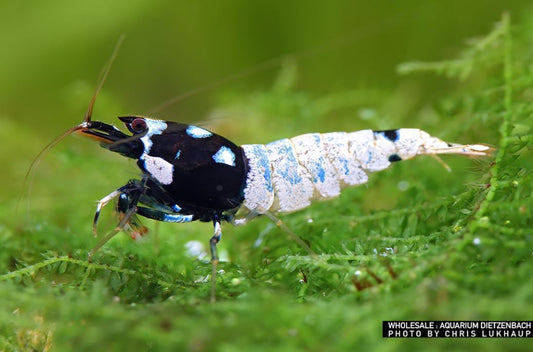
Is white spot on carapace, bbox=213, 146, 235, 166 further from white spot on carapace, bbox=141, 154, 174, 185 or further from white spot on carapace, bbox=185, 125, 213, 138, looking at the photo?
white spot on carapace, bbox=141, 154, 174, 185

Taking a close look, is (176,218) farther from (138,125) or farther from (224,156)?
(138,125)

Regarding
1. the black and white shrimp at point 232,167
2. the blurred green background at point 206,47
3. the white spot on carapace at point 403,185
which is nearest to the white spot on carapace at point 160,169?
the black and white shrimp at point 232,167

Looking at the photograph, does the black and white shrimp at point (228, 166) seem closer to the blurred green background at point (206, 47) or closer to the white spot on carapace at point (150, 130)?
the white spot on carapace at point (150, 130)

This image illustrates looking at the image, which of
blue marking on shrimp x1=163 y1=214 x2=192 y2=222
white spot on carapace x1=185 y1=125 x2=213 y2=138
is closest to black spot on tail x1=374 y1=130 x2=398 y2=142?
white spot on carapace x1=185 y1=125 x2=213 y2=138

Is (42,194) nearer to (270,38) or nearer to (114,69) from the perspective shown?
(114,69)

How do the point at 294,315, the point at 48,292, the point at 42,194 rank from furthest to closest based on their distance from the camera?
1. the point at 42,194
2. the point at 48,292
3. the point at 294,315

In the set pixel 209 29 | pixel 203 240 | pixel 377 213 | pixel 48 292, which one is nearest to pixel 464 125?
pixel 377 213

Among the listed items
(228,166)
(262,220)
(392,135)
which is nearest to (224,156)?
(228,166)
